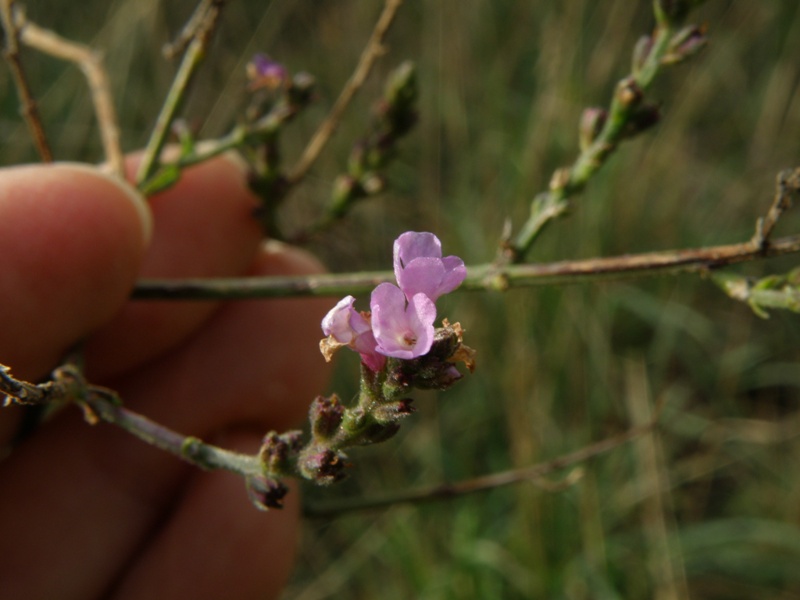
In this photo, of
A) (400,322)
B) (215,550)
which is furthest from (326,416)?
(215,550)

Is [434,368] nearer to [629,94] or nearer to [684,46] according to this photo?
[629,94]

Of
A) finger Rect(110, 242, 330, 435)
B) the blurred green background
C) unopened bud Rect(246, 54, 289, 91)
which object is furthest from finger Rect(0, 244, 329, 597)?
the blurred green background

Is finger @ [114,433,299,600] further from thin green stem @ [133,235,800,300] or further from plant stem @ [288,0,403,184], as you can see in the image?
plant stem @ [288,0,403,184]

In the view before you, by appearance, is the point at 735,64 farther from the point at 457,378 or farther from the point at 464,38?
the point at 457,378

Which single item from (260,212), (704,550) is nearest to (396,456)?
(704,550)

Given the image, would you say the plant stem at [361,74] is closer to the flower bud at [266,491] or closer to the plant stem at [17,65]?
the plant stem at [17,65]

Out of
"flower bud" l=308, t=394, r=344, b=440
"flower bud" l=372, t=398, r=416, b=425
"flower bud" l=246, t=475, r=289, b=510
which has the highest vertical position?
"flower bud" l=308, t=394, r=344, b=440
